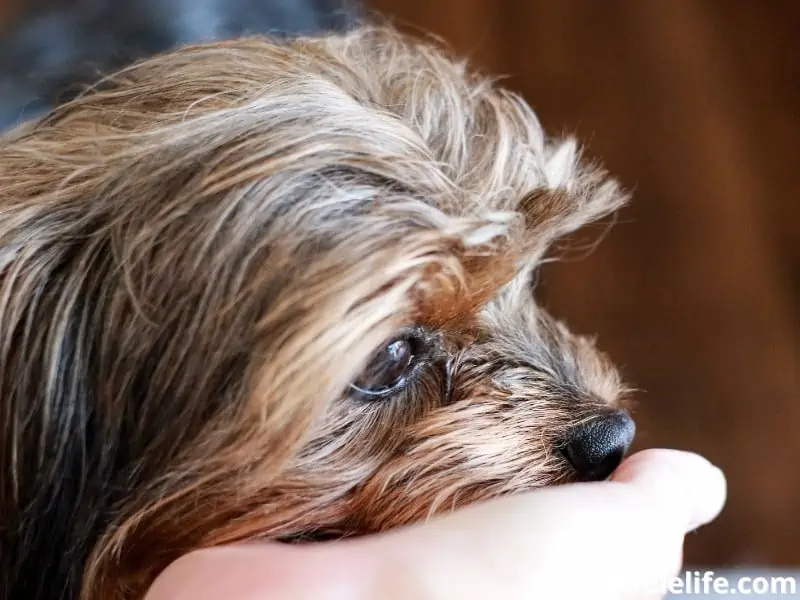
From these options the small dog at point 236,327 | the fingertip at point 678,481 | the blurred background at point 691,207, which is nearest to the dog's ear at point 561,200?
the small dog at point 236,327

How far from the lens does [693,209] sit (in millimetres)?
2297

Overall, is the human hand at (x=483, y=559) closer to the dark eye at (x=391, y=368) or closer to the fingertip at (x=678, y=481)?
the fingertip at (x=678, y=481)

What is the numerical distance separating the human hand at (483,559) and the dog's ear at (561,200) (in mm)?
351

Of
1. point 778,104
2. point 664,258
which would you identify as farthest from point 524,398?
point 778,104

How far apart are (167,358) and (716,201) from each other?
175 centimetres

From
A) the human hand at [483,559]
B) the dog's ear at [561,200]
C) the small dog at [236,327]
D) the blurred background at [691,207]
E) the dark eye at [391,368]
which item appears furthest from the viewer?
the blurred background at [691,207]

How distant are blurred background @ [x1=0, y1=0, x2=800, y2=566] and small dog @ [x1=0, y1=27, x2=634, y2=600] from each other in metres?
0.82

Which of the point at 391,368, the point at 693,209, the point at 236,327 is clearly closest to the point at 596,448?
the point at 391,368

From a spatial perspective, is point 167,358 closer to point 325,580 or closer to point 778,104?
point 325,580

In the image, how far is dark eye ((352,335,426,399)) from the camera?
1024 millimetres

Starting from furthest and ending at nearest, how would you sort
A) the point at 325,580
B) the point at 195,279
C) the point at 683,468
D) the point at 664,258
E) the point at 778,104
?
the point at 778,104, the point at 664,258, the point at 683,468, the point at 195,279, the point at 325,580

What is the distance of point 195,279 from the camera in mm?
925

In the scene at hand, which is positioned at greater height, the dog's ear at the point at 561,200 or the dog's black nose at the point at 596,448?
the dog's ear at the point at 561,200

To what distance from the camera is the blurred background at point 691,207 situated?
6.57 feet
